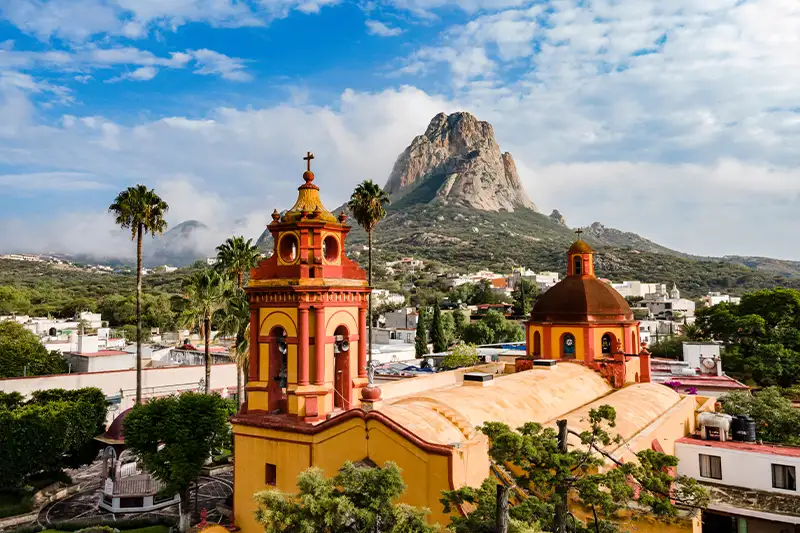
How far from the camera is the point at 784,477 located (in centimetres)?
1902

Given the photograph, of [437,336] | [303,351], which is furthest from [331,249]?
[437,336]

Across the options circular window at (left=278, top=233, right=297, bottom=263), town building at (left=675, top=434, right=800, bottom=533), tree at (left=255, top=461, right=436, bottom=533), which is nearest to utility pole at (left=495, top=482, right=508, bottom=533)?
tree at (left=255, top=461, right=436, bottom=533)

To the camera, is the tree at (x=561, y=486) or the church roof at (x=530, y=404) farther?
the church roof at (x=530, y=404)

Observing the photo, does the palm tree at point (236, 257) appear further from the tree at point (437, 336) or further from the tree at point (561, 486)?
the tree at point (437, 336)

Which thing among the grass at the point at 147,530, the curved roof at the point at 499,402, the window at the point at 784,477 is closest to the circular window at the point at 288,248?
the curved roof at the point at 499,402

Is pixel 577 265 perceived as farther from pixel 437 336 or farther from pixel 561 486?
pixel 437 336

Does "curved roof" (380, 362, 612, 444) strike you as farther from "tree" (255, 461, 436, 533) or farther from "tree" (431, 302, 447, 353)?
"tree" (431, 302, 447, 353)

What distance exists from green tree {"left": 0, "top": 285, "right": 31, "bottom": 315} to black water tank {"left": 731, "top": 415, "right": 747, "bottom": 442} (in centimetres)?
9490

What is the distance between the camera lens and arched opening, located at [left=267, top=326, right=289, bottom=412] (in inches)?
642

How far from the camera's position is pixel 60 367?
46250 mm

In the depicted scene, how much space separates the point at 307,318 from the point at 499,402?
6.88 metres

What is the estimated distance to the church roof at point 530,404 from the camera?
14492 mm

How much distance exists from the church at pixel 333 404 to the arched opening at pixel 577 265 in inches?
452

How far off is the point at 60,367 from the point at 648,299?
10066 centimetres
